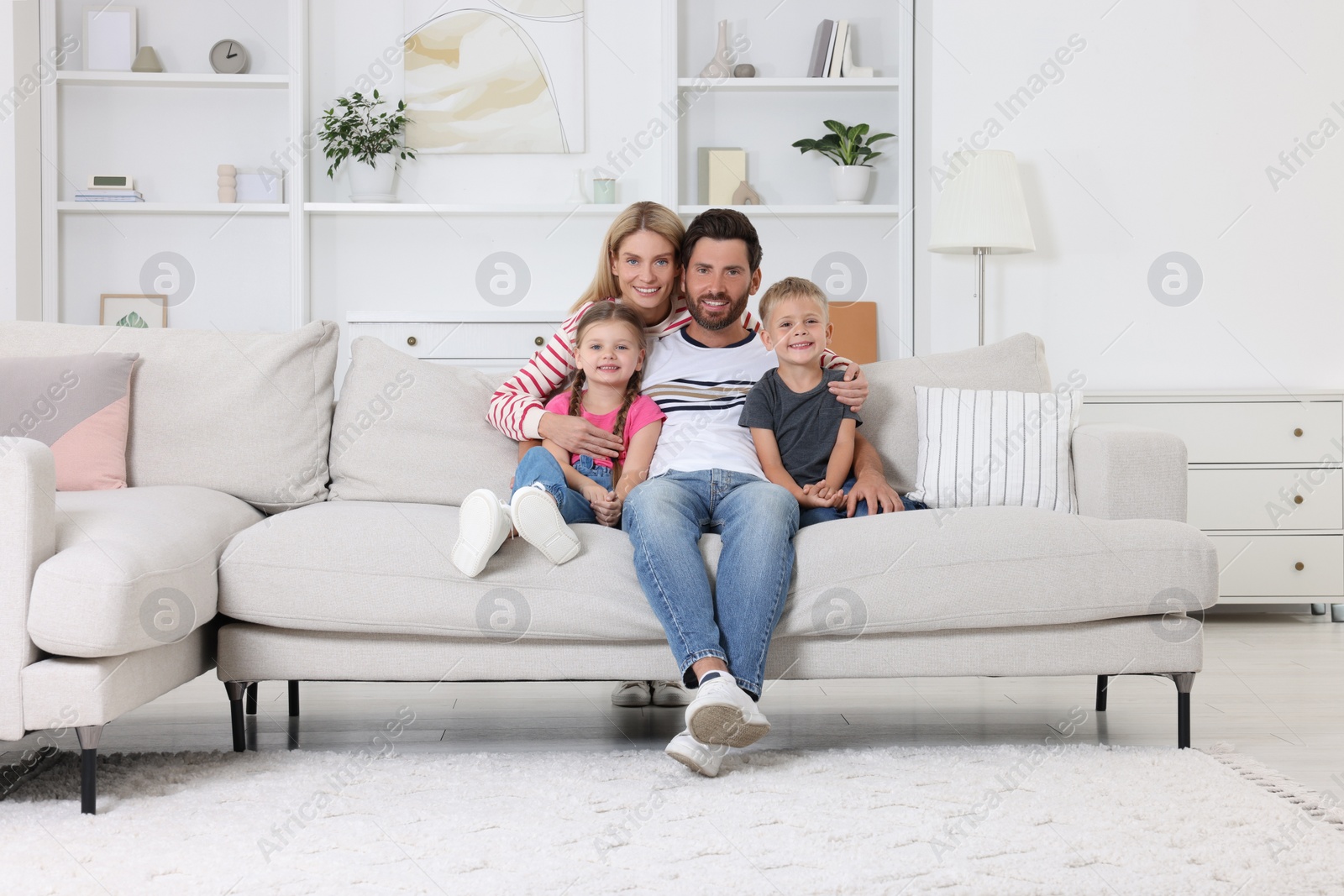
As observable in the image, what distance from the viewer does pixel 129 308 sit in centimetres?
398

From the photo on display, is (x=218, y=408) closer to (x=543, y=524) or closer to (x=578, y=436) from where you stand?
(x=578, y=436)

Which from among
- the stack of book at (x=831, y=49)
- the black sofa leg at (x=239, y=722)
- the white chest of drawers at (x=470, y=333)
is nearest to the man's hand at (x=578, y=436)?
the black sofa leg at (x=239, y=722)

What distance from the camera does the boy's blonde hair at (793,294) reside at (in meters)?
2.13

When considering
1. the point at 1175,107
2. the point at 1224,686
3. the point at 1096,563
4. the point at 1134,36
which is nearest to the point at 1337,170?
the point at 1175,107

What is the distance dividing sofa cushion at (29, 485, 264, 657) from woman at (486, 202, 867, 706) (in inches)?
24.2

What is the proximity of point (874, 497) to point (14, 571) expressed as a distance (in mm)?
1414

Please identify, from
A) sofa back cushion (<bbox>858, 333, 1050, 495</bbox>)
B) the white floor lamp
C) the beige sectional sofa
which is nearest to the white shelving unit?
the white floor lamp

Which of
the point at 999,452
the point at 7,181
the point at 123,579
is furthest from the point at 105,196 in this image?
the point at 999,452

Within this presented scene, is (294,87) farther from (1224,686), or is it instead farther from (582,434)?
(1224,686)

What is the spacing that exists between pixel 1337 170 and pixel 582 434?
9.43 feet

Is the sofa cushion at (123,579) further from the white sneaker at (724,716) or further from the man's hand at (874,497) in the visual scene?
the man's hand at (874,497)

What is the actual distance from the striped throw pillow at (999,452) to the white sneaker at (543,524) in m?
0.82

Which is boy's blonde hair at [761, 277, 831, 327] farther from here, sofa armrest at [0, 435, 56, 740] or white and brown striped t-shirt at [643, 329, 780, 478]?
sofa armrest at [0, 435, 56, 740]

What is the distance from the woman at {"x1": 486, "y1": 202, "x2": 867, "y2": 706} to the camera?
2193 mm
